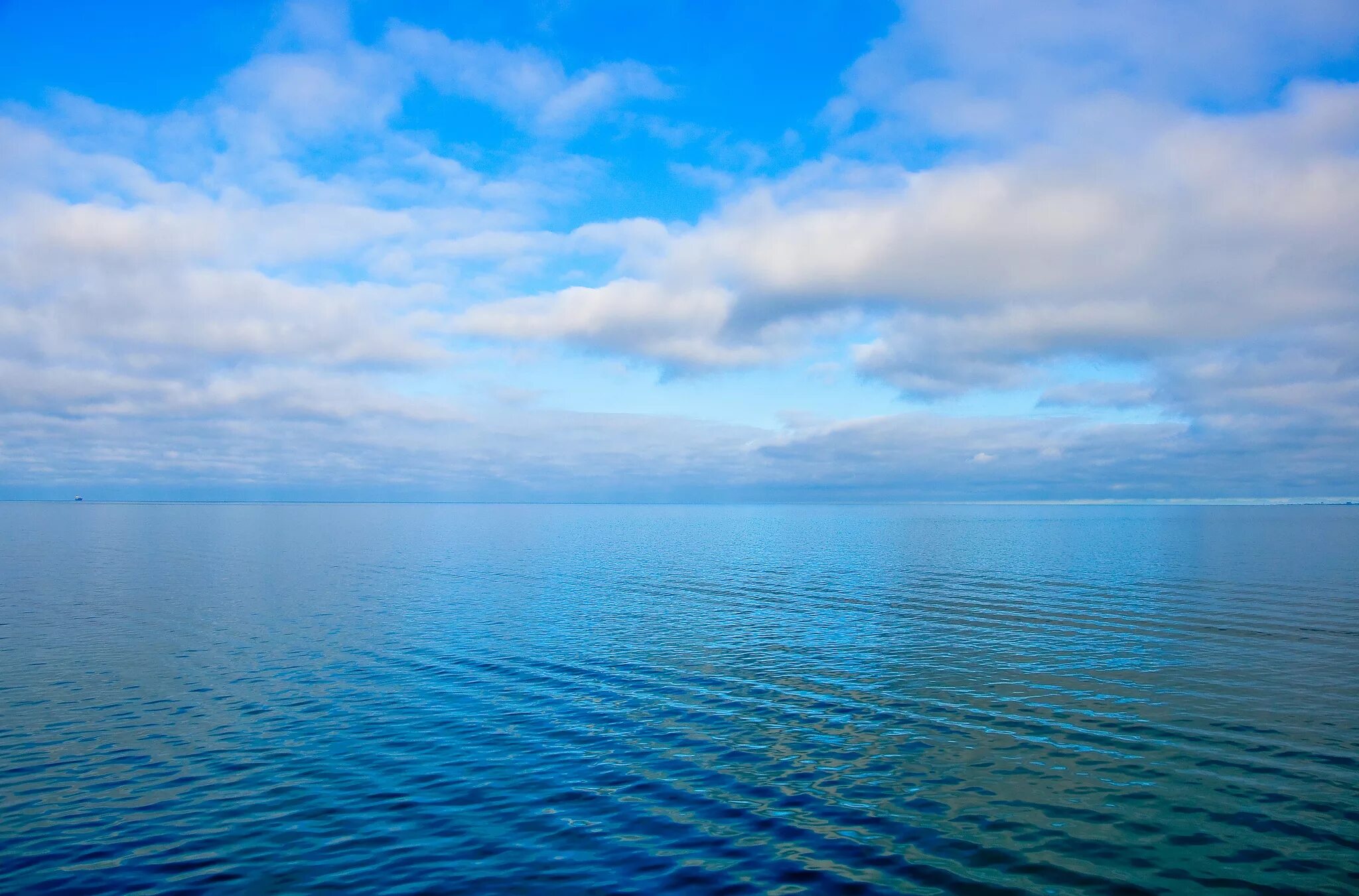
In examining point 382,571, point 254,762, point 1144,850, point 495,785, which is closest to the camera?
point 1144,850

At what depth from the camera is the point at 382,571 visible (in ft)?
271

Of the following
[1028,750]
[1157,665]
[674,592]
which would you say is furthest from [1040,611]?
[1028,750]

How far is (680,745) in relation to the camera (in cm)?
2544

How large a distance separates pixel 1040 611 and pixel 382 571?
63554 mm

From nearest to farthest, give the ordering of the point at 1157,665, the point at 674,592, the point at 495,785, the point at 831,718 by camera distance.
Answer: the point at 495,785 < the point at 831,718 < the point at 1157,665 < the point at 674,592

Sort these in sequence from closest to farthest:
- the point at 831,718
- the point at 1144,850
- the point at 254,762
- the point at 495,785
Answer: the point at 1144,850, the point at 495,785, the point at 254,762, the point at 831,718

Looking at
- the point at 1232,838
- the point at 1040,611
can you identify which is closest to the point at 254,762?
the point at 1232,838

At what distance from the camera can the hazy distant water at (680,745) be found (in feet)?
57.6

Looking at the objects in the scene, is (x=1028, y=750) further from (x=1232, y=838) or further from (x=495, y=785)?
(x=495, y=785)

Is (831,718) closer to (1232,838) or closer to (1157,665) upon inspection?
(1232,838)

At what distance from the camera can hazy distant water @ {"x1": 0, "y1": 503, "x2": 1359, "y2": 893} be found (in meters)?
17.5

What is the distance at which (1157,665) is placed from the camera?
36.9 meters

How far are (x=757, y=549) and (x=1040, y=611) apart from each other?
66396mm

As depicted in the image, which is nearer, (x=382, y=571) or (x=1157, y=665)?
(x=1157, y=665)
